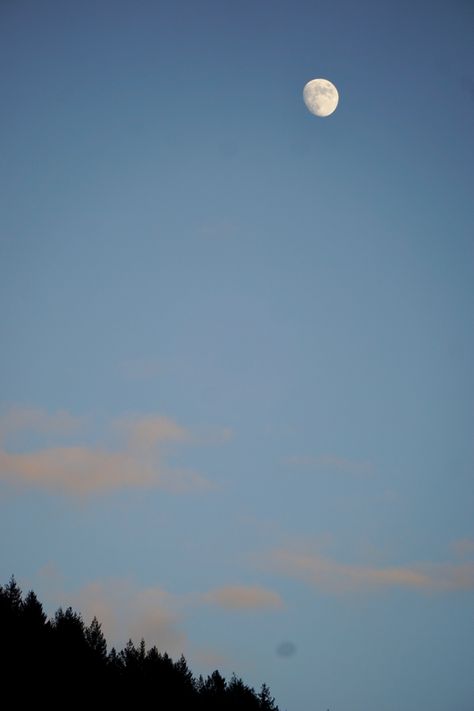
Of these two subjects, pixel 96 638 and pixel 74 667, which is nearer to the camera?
pixel 74 667

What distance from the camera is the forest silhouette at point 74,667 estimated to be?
70.1 m

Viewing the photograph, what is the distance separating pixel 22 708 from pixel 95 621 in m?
29.6

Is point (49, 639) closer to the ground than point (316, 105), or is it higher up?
closer to the ground

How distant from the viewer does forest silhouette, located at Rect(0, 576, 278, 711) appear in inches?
2761

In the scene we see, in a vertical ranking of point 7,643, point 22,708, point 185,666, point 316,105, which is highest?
point 316,105

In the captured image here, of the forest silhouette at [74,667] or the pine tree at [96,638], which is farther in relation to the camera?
the pine tree at [96,638]

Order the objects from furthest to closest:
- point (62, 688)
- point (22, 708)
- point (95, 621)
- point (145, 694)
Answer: point (95, 621), point (145, 694), point (62, 688), point (22, 708)

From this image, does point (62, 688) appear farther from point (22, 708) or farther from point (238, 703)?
point (238, 703)

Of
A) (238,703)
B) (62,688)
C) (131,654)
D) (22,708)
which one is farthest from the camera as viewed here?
(238,703)

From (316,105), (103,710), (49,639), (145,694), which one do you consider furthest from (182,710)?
(316,105)

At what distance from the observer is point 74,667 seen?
74812mm

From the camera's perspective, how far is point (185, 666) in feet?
356

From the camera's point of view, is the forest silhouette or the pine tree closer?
the forest silhouette

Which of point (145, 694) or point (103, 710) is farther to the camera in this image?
point (145, 694)
